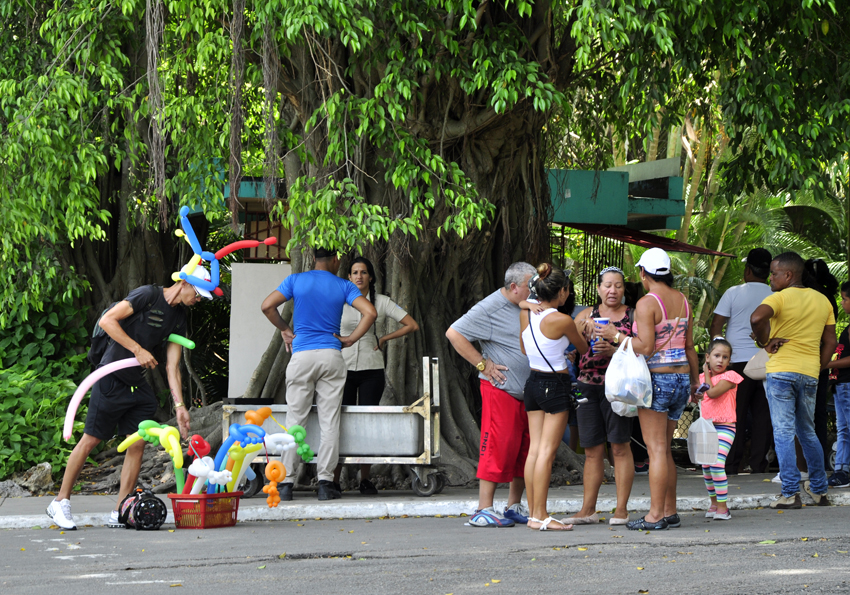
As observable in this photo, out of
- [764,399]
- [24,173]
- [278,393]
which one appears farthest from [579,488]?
[24,173]

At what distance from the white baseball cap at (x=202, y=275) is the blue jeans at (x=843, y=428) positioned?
17.9 feet

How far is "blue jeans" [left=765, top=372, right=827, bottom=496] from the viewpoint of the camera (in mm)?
6980

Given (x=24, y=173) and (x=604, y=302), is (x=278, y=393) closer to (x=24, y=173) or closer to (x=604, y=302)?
(x=24, y=173)

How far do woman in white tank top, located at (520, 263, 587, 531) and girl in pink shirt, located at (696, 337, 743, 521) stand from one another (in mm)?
1171

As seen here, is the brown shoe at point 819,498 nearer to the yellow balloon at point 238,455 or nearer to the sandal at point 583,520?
the sandal at point 583,520

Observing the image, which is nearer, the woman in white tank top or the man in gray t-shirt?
the woman in white tank top

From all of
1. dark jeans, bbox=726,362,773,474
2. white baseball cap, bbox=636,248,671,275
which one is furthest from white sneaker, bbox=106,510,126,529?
dark jeans, bbox=726,362,773,474

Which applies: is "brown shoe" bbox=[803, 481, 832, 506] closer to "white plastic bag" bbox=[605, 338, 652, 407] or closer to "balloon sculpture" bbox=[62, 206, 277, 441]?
"white plastic bag" bbox=[605, 338, 652, 407]

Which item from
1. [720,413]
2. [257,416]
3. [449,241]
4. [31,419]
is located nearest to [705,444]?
[720,413]

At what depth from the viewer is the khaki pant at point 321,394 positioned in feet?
24.4

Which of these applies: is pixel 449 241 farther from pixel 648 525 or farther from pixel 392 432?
pixel 648 525

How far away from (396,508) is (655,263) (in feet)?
8.80

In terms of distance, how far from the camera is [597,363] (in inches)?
245

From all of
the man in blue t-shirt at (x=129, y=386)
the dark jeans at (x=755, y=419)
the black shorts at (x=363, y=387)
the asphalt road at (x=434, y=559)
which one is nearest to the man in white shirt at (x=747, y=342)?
the dark jeans at (x=755, y=419)
